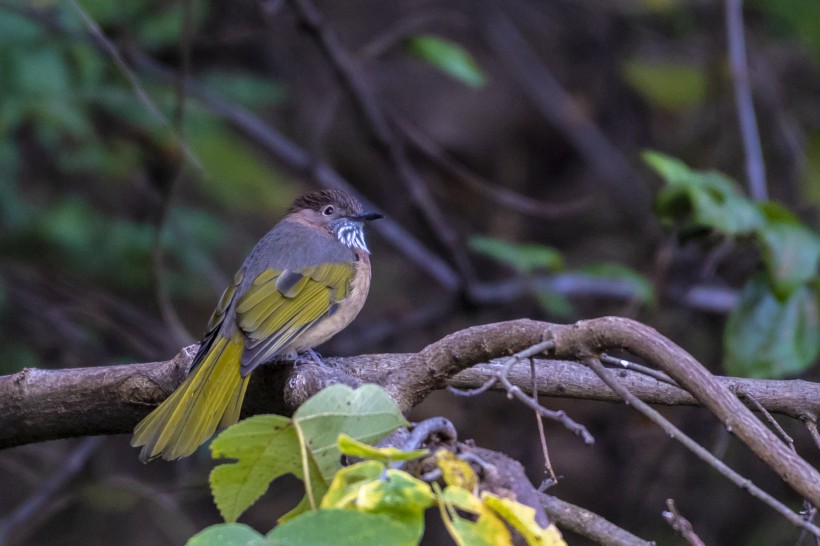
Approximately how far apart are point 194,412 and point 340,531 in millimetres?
1634

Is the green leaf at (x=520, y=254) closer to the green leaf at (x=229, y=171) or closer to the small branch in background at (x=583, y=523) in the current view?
the green leaf at (x=229, y=171)

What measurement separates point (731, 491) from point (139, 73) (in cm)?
447

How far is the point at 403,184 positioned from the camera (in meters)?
5.45

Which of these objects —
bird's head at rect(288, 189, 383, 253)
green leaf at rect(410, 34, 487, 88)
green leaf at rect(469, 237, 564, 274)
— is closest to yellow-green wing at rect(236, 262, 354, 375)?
bird's head at rect(288, 189, 383, 253)

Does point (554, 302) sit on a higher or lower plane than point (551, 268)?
lower

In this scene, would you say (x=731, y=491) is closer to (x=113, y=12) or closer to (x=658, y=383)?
(x=658, y=383)

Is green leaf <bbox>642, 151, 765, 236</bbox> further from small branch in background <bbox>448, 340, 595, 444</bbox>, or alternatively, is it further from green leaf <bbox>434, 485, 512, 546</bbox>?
green leaf <bbox>434, 485, 512, 546</bbox>

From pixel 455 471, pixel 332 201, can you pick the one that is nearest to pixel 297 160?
pixel 332 201

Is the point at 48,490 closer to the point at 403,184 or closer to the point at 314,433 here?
the point at 403,184

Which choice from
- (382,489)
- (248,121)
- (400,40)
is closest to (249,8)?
(248,121)

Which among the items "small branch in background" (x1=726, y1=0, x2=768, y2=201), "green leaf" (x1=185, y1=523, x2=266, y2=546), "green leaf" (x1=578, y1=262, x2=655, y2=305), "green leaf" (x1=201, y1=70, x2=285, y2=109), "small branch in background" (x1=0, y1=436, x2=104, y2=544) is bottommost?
"small branch in background" (x1=0, y1=436, x2=104, y2=544)

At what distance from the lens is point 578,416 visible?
6.39 meters

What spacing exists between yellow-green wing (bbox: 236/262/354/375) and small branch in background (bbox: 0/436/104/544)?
180 cm

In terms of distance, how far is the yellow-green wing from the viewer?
339cm
